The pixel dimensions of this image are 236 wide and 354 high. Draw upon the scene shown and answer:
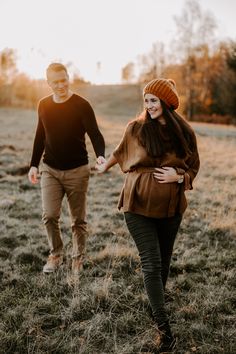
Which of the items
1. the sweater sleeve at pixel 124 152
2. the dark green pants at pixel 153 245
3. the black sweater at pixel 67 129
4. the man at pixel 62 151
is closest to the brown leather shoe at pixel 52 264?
the man at pixel 62 151

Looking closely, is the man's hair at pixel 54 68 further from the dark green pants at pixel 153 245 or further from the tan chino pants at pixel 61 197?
the dark green pants at pixel 153 245

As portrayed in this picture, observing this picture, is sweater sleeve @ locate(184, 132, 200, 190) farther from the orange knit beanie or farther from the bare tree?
the bare tree

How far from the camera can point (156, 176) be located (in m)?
3.44

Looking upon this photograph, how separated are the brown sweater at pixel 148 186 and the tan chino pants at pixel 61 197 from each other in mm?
1435

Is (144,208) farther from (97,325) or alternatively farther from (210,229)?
(210,229)

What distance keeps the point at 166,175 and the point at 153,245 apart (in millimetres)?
574

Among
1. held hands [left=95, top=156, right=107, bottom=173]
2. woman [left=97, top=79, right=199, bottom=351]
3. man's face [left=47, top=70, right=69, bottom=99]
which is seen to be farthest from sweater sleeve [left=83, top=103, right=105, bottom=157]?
woman [left=97, top=79, right=199, bottom=351]

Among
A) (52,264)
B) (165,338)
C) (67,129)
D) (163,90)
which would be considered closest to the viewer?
(165,338)

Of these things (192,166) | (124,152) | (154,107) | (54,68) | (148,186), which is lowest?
(148,186)

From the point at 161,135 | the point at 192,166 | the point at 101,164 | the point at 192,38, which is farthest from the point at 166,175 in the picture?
the point at 192,38

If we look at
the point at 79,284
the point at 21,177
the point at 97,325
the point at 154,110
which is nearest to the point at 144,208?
the point at 154,110

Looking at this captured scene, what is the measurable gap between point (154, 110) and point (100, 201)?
220 inches

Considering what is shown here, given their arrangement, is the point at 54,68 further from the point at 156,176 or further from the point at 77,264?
the point at 77,264

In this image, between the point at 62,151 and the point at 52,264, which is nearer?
the point at 62,151
